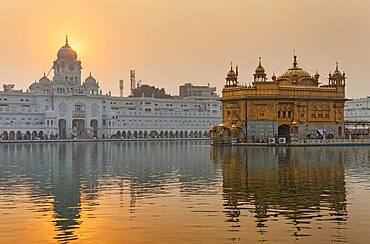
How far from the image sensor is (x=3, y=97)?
11519 centimetres

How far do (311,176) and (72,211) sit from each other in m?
11.5

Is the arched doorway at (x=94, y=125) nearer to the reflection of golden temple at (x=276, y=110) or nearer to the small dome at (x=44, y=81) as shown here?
the small dome at (x=44, y=81)

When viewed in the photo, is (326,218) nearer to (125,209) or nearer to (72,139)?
(125,209)

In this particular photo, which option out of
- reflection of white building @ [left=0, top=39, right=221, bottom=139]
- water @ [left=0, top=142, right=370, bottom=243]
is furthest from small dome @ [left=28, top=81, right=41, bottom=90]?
water @ [left=0, top=142, right=370, bottom=243]

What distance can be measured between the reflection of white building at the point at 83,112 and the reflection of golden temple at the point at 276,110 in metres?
51.3

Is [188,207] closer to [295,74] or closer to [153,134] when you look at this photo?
[295,74]

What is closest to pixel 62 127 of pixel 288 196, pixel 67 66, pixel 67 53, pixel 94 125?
pixel 94 125

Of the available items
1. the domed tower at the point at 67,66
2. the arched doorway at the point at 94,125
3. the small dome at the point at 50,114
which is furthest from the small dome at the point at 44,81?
the small dome at the point at 50,114

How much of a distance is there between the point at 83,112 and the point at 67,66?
36.3 ft

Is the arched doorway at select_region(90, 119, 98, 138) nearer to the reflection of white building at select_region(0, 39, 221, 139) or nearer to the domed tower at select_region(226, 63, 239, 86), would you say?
the reflection of white building at select_region(0, 39, 221, 139)

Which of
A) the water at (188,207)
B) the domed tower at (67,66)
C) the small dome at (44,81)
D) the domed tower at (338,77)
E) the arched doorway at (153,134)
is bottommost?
the water at (188,207)

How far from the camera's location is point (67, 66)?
409ft

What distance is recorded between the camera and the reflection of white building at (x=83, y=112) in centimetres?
11250

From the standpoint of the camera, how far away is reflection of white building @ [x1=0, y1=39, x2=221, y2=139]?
369ft
